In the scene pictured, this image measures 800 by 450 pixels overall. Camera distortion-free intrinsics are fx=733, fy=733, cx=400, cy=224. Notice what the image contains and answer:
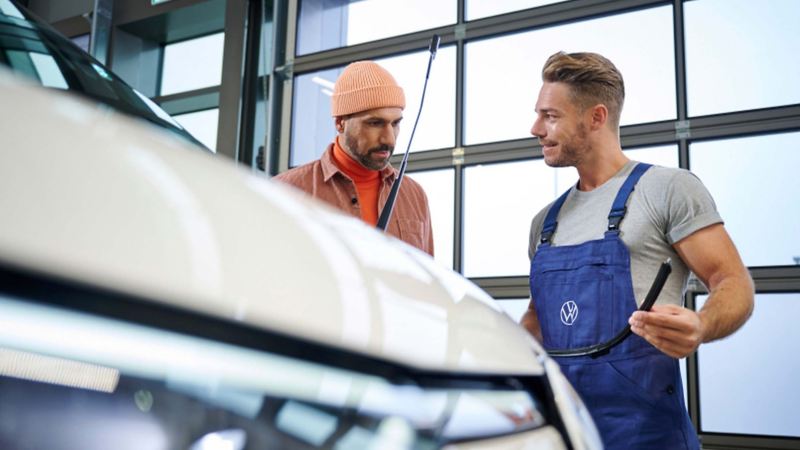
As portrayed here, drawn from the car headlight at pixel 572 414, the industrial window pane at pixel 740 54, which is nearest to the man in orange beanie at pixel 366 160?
the car headlight at pixel 572 414

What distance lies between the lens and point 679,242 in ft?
4.18

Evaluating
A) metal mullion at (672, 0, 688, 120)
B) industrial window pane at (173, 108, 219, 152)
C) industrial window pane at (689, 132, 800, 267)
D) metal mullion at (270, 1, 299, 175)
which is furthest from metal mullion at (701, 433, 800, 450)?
industrial window pane at (173, 108, 219, 152)

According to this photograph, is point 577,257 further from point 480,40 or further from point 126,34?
point 126,34

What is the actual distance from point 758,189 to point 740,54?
604mm

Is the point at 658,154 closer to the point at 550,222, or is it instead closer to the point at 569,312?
the point at 550,222

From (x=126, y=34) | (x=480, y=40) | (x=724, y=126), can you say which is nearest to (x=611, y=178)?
(x=724, y=126)

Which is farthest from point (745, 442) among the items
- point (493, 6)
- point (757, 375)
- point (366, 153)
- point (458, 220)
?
point (493, 6)

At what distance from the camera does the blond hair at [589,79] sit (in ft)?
4.93

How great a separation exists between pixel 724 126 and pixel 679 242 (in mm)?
2129

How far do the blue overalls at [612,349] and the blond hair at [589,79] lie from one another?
0.57ft

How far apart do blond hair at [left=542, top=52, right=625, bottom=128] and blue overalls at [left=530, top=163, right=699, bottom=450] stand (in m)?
0.17

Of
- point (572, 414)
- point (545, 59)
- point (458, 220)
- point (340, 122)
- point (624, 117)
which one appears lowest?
point (572, 414)

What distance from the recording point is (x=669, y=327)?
1056 mm

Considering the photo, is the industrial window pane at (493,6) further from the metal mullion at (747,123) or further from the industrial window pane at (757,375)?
the industrial window pane at (757,375)
